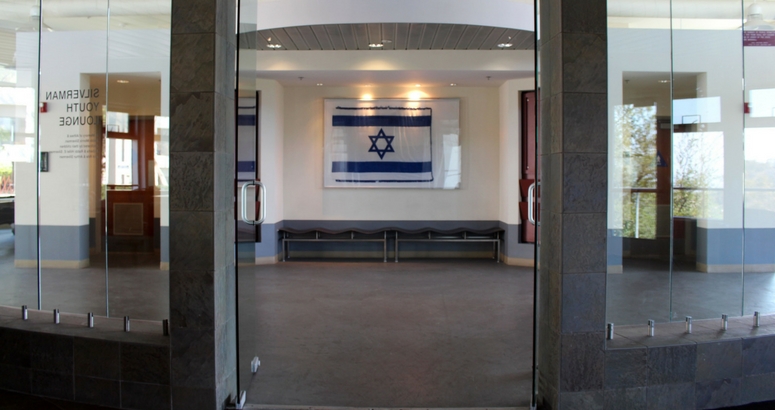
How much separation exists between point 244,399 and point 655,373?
223cm

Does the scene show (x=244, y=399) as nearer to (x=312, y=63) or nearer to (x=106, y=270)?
(x=106, y=270)

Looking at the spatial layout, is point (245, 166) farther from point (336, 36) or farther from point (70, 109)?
point (336, 36)

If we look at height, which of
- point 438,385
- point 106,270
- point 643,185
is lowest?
point 438,385

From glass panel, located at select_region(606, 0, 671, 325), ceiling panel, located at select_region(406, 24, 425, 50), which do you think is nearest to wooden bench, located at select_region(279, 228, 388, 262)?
ceiling panel, located at select_region(406, 24, 425, 50)

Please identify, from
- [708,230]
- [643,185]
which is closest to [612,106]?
[643,185]

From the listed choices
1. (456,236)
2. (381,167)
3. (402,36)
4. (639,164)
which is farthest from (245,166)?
(456,236)

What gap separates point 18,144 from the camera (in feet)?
12.8

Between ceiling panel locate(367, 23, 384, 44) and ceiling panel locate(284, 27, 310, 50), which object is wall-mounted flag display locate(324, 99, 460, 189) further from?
ceiling panel locate(367, 23, 384, 44)

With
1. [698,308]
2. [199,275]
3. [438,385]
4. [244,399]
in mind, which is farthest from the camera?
[698,308]

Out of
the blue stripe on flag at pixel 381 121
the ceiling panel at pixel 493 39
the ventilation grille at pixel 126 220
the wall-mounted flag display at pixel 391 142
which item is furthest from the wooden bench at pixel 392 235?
the ventilation grille at pixel 126 220

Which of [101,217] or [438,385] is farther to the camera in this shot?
[101,217]

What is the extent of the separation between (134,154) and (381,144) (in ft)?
13.1

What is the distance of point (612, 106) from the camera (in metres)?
4.19

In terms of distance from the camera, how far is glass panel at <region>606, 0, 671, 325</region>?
3.52 metres
